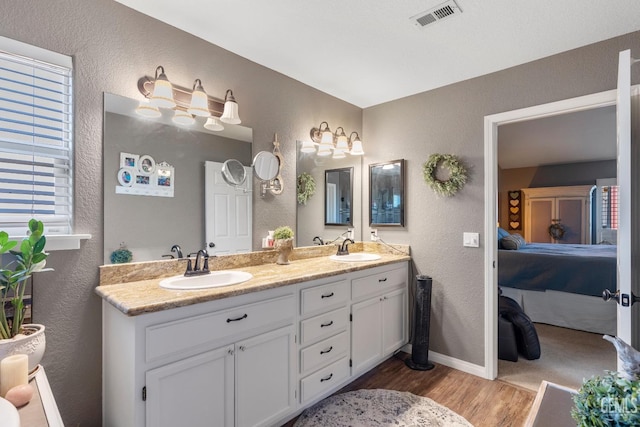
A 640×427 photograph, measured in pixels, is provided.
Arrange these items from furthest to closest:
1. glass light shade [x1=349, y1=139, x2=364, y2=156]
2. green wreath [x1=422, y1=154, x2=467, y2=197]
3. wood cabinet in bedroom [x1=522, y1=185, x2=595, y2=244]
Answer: wood cabinet in bedroom [x1=522, y1=185, x2=595, y2=244], glass light shade [x1=349, y1=139, x2=364, y2=156], green wreath [x1=422, y1=154, x2=467, y2=197]

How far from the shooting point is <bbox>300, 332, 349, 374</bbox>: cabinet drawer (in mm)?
2031

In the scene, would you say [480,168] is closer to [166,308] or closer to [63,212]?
[166,308]

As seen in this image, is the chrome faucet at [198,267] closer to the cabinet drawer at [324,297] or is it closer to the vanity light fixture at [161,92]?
the cabinet drawer at [324,297]

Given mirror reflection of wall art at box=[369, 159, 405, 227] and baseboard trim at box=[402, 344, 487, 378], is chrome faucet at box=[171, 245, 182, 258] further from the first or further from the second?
baseboard trim at box=[402, 344, 487, 378]

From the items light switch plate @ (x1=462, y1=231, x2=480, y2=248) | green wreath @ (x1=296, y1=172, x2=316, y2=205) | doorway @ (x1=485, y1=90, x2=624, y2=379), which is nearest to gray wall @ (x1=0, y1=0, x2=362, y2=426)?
green wreath @ (x1=296, y1=172, x2=316, y2=205)

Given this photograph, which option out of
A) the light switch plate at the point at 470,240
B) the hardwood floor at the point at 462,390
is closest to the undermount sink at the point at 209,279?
the hardwood floor at the point at 462,390

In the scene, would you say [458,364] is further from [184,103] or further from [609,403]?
[184,103]

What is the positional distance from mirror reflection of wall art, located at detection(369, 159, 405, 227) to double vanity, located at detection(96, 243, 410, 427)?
2.56 feet

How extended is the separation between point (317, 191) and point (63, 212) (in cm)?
194

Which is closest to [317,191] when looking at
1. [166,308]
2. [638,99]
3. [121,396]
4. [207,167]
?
[207,167]

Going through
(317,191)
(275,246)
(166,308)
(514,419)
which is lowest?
(514,419)

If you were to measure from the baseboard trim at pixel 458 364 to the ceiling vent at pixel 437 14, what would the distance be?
2.59m

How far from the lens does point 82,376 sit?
1668 millimetres

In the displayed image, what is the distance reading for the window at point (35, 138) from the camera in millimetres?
1514
